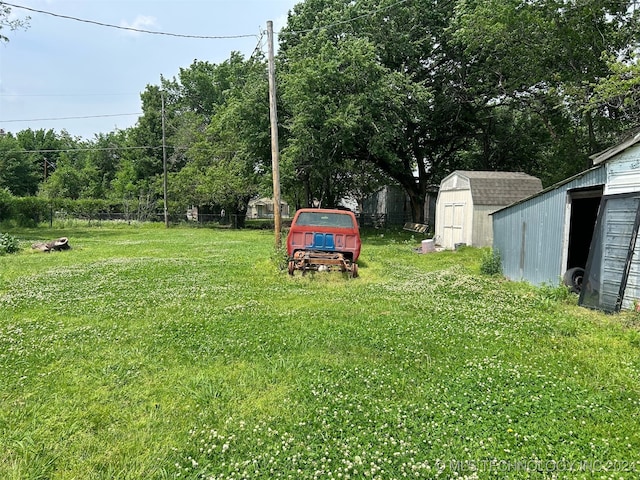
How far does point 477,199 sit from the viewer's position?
14734 millimetres

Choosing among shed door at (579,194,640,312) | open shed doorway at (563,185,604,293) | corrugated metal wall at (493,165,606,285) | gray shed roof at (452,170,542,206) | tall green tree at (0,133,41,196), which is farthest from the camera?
tall green tree at (0,133,41,196)

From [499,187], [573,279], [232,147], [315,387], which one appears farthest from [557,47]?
[232,147]

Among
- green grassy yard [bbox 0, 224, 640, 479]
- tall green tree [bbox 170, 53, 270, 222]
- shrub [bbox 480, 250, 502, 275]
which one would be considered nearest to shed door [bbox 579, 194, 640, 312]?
green grassy yard [bbox 0, 224, 640, 479]

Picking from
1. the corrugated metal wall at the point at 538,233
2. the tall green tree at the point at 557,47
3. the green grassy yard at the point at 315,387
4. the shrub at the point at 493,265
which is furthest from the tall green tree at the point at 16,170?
the corrugated metal wall at the point at 538,233

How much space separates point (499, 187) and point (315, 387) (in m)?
13.6

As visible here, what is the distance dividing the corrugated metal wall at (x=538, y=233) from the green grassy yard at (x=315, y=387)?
0.82 meters

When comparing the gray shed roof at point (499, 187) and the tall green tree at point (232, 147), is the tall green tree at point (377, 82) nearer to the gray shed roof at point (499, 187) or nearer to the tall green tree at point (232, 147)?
the tall green tree at point (232, 147)

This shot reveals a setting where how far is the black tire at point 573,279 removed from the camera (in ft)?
25.4

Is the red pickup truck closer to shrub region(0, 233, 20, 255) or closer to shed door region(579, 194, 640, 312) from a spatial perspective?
shed door region(579, 194, 640, 312)

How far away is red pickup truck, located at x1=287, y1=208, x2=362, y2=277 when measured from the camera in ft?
32.1

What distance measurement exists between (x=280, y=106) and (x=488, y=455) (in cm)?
2192

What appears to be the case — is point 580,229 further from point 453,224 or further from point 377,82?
point 377,82

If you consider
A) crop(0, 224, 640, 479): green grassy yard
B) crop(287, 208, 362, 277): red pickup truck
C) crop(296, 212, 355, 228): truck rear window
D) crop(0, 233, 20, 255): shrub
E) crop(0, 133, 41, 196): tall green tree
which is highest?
crop(0, 133, 41, 196): tall green tree

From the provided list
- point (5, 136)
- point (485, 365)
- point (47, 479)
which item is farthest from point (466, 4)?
point (5, 136)
